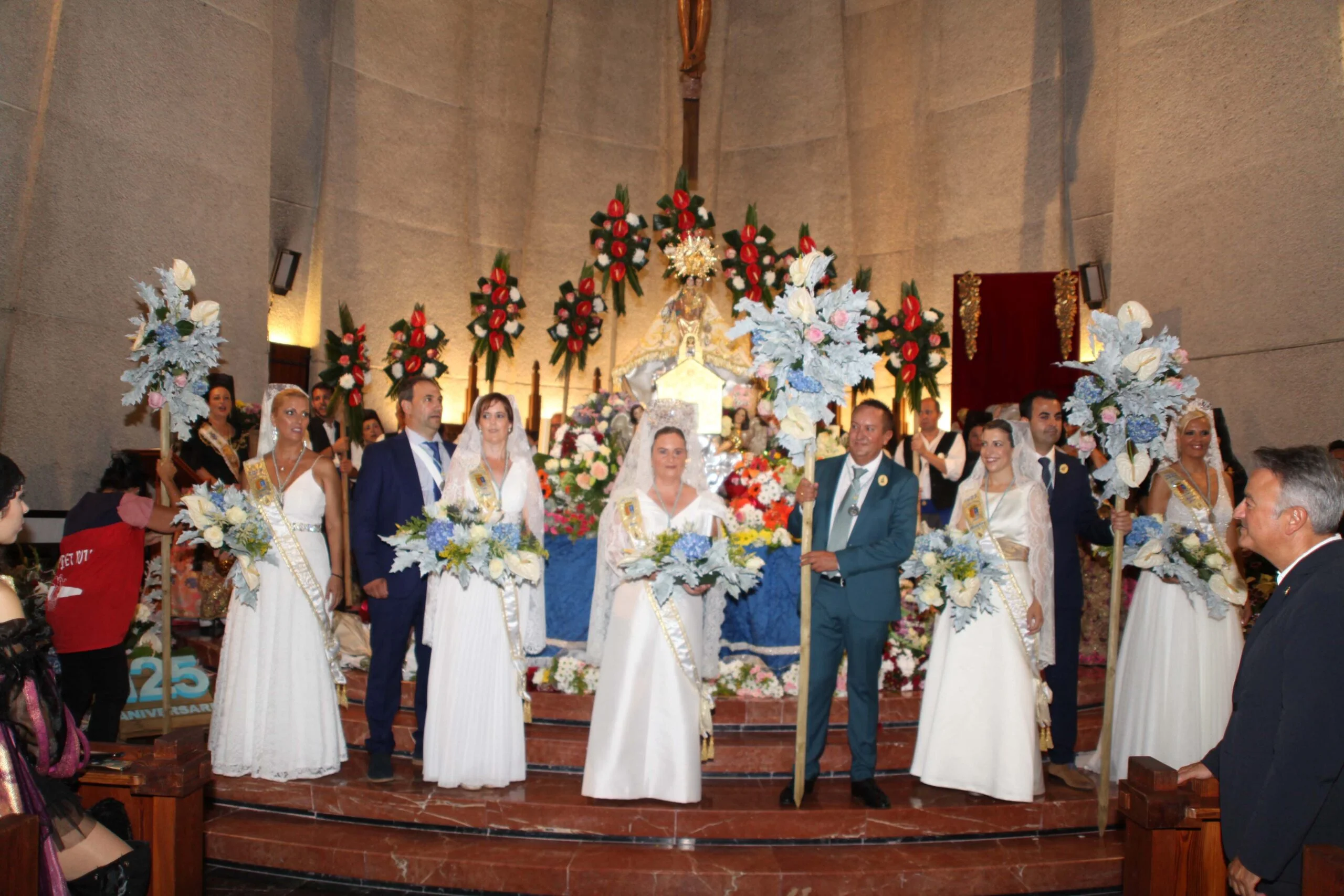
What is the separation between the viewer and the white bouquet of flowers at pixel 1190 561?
16.6ft

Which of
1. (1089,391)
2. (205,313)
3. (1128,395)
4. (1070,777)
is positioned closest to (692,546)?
(1089,391)

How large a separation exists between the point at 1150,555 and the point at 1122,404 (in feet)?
3.74

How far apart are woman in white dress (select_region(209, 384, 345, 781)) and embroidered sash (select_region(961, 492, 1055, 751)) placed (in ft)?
11.3

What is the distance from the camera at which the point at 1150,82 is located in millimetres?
9125

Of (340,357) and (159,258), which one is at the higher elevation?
(159,258)

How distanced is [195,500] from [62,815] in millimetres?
2226

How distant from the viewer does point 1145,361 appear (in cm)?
446

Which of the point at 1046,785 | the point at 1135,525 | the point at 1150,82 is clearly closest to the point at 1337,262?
the point at 1150,82

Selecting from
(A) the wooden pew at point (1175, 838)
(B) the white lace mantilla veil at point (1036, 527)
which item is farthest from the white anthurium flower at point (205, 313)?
(A) the wooden pew at point (1175, 838)

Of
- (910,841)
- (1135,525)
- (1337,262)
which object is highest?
(1337,262)

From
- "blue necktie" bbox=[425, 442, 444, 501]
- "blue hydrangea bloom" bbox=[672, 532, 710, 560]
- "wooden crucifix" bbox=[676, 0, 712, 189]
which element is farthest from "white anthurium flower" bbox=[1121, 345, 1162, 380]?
"wooden crucifix" bbox=[676, 0, 712, 189]

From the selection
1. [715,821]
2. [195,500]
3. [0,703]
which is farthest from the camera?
[195,500]

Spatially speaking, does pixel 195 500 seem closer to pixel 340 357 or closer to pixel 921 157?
pixel 340 357

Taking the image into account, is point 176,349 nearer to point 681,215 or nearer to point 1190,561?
point 681,215
